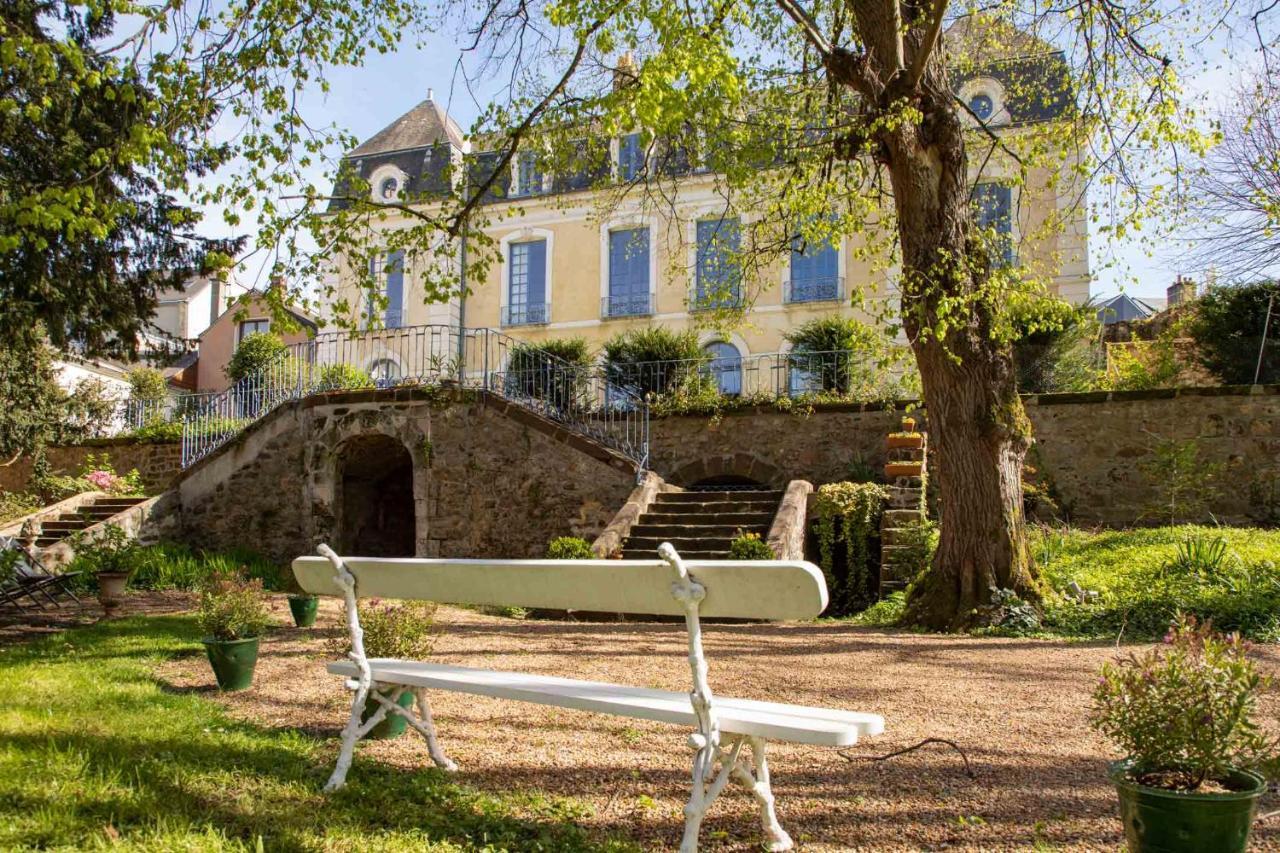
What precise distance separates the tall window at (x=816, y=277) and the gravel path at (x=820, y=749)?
1411cm

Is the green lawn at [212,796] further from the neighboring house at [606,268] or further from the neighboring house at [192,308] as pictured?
the neighboring house at [192,308]

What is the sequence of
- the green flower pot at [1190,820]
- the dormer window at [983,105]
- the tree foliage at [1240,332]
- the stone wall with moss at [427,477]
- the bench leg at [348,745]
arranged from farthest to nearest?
the dormer window at [983,105], the stone wall with moss at [427,477], the tree foliage at [1240,332], the bench leg at [348,745], the green flower pot at [1190,820]

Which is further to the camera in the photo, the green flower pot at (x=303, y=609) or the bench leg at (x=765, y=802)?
the green flower pot at (x=303, y=609)

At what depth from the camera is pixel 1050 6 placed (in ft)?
25.2

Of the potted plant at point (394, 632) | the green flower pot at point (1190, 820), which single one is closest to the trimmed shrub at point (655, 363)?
the potted plant at point (394, 632)

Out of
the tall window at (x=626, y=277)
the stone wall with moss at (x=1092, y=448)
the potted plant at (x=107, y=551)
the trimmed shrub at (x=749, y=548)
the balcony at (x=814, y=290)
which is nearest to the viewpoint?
the trimmed shrub at (x=749, y=548)

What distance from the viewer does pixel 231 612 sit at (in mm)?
5016

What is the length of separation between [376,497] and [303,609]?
8206 millimetres

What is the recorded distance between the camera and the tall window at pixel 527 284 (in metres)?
22.5

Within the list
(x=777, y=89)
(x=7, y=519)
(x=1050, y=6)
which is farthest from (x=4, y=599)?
(x=1050, y=6)

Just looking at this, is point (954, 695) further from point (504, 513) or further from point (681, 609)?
point (504, 513)

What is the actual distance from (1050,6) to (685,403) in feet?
22.0

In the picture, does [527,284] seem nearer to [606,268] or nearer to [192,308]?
[606,268]

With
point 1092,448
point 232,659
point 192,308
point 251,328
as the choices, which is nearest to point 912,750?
point 232,659
